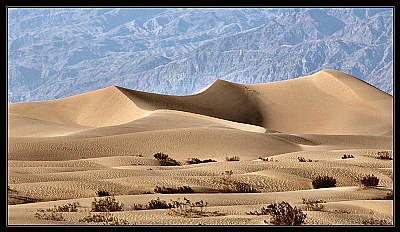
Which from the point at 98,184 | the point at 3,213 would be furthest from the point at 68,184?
the point at 3,213

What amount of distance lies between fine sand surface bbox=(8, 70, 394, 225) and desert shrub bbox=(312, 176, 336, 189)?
24cm

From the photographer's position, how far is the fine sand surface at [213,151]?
45.4 ft

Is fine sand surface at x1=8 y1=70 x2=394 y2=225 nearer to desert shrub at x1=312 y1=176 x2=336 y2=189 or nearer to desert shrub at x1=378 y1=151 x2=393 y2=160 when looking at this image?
desert shrub at x1=312 y1=176 x2=336 y2=189

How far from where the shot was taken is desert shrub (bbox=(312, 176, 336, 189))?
61.3 feet

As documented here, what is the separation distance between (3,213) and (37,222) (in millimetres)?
1534

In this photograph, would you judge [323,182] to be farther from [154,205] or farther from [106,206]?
[106,206]

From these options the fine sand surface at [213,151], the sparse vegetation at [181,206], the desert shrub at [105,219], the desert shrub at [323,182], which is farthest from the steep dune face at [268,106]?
the desert shrub at [105,219]

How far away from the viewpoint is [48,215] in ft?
39.4

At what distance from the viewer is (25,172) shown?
1919 centimetres

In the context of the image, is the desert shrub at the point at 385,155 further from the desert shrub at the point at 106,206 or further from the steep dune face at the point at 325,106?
the steep dune face at the point at 325,106

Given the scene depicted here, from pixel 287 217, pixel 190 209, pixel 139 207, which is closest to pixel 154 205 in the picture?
pixel 139 207

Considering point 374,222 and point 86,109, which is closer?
point 374,222

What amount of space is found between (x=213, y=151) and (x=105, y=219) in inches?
895

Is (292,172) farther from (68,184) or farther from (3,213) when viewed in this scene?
(3,213)
